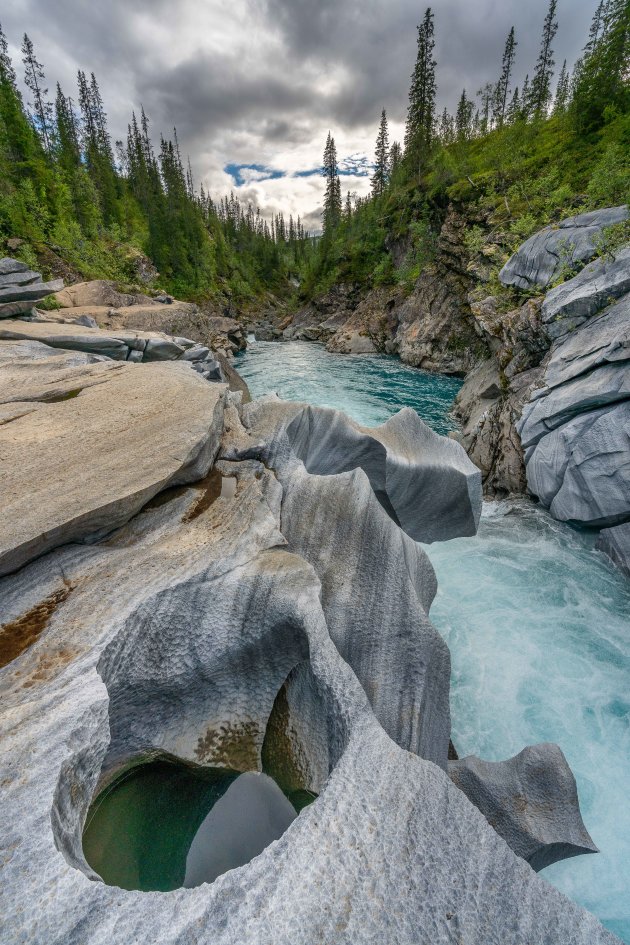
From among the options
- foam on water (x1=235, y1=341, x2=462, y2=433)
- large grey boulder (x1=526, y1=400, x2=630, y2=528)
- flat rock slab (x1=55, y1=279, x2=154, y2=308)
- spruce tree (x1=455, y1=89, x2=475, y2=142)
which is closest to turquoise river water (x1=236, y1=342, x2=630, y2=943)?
large grey boulder (x1=526, y1=400, x2=630, y2=528)

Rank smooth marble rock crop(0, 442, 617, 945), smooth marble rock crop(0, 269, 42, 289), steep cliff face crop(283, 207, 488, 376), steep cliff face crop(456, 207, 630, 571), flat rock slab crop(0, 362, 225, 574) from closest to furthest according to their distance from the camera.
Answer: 1. smooth marble rock crop(0, 442, 617, 945)
2. flat rock slab crop(0, 362, 225, 574)
3. steep cliff face crop(456, 207, 630, 571)
4. smooth marble rock crop(0, 269, 42, 289)
5. steep cliff face crop(283, 207, 488, 376)

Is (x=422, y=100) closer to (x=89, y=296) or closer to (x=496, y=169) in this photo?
(x=496, y=169)

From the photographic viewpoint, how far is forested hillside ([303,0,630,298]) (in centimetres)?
2006

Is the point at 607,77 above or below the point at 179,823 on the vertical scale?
above

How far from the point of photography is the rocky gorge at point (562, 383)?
831 centimetres

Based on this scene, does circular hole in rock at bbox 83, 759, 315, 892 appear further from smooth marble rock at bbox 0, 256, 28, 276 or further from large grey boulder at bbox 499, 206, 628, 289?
smooth marble rock at bbox 0, 256, 28, 276

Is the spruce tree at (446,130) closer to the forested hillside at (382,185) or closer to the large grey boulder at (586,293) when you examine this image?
the forested hillside at (382,185)

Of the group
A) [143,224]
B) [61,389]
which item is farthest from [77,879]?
[143,224]

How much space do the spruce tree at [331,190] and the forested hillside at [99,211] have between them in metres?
17.4

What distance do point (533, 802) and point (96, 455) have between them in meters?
6.58

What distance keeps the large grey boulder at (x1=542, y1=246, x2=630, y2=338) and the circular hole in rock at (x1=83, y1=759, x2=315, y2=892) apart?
1215 centimetres

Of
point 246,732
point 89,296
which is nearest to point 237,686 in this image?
point 246,732

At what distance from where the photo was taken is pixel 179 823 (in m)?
3.45

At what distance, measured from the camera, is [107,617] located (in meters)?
3.47
